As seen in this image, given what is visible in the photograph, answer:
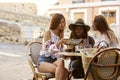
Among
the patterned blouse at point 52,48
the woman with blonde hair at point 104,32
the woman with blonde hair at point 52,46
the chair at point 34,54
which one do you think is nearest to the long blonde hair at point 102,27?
the woman with blonde hair at point 104,32

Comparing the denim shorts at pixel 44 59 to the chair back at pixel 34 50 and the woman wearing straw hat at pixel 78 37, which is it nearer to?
the chair back at pixel 34 50

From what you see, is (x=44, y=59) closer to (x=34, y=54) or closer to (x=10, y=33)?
(x=34, y=54)

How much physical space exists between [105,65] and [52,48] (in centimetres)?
98

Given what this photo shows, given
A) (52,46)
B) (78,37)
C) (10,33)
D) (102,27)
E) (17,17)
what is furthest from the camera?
(17,17)

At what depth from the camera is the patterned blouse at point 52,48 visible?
467 cm

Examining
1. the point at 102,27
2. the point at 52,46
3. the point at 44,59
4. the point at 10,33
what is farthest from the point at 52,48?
the point at 10,33

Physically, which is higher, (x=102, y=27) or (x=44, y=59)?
(x=102, y=27)

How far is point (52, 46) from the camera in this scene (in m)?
4.66

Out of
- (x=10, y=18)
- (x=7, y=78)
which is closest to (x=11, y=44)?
(x=10, y=18)

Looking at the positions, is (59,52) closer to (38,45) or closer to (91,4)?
(38,45)

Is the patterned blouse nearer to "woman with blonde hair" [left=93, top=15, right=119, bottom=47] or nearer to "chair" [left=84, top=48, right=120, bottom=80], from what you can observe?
"woman with blonde hair" [left=93, top=15, right=119, bottom=47]

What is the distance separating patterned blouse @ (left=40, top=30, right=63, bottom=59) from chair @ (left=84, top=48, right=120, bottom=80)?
0.83 m

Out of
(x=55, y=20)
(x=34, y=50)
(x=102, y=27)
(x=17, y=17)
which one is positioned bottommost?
(x=34, y=50)

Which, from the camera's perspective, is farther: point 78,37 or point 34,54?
point 34,54
